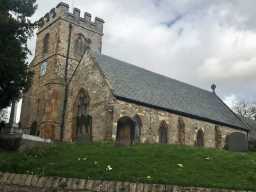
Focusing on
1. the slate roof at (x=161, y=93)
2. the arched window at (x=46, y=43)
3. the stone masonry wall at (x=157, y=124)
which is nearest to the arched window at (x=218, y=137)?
the stone masonry wall at (x=157, y=124)

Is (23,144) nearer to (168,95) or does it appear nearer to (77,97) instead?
(77,97)

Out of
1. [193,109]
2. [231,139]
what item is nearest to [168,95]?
[193,109]

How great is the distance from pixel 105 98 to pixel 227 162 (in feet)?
49.2

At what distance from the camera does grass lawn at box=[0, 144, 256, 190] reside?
41.7 feet

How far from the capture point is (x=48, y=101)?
1352 inches

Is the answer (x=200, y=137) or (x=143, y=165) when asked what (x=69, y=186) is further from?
→ (x=200, y=137)

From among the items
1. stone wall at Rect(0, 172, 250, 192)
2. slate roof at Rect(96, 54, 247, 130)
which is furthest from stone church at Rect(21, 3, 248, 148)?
stone wall at Rect(0, 172, 250, 192)

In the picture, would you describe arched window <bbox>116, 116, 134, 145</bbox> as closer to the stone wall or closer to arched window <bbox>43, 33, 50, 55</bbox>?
arched window <bbox>43, 33, 50, 55</bbox>

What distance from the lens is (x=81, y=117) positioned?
31.8 meters

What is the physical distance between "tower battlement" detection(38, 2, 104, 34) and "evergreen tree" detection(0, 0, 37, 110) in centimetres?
1455

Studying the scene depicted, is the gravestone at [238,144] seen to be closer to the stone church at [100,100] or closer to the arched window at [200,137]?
the stone church at [100,100]

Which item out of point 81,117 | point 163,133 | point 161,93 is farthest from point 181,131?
point 81,117

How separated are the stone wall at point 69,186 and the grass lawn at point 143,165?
499 millimetres

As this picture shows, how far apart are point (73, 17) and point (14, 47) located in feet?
58.9
